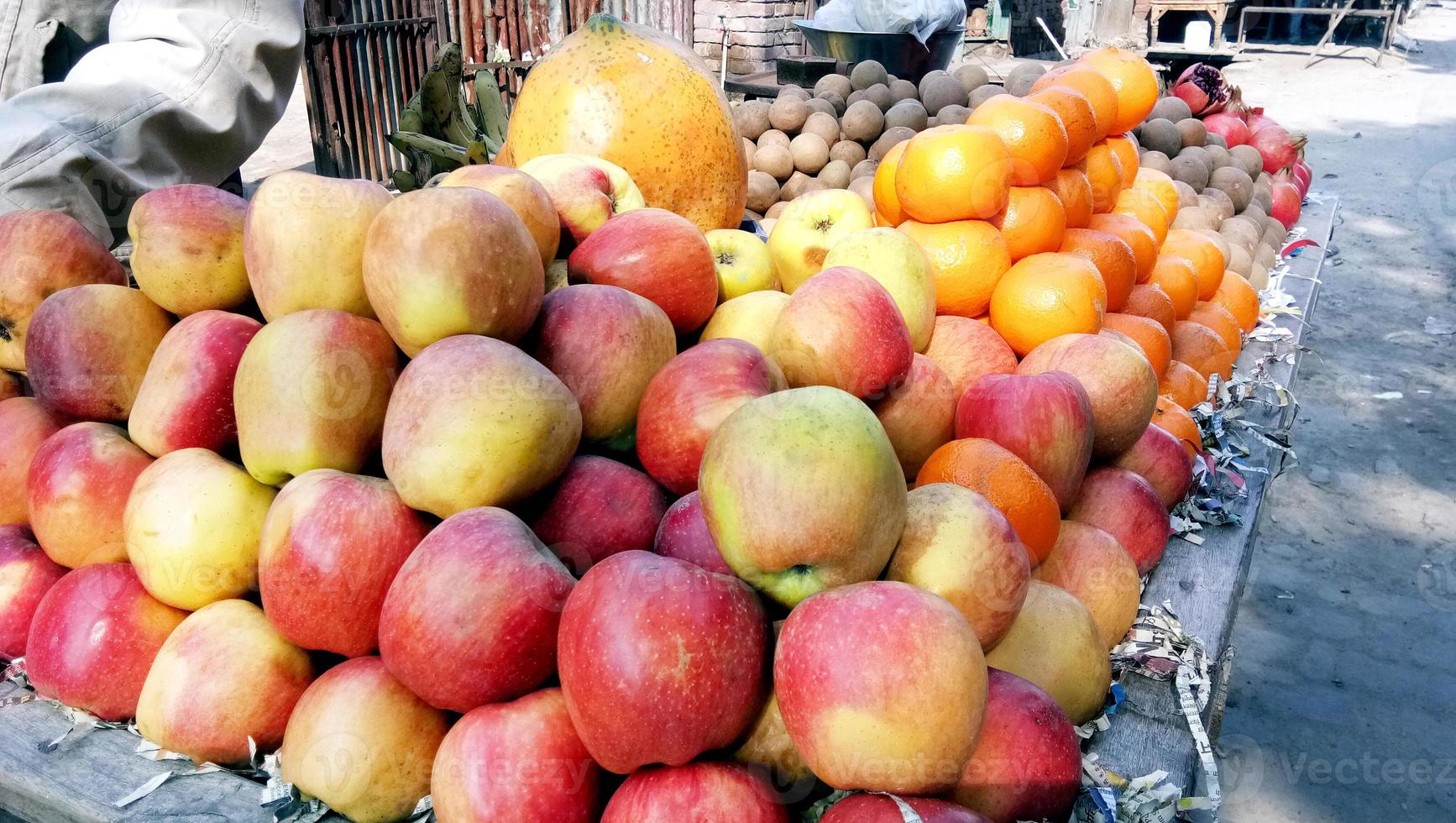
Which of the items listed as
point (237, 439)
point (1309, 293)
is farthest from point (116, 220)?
point (1309, 293)

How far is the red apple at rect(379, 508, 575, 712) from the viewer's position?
3.42 feet

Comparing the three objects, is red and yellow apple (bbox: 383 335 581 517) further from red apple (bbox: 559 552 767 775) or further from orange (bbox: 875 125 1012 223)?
orange (bbox: 875 125 1012 223)

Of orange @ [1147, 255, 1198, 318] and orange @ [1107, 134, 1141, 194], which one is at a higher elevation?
orange @ [1107, 134, 1141, 194]

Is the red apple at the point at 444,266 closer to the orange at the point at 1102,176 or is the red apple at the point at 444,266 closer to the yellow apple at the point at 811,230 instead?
the yellow apple at the point at 811,230

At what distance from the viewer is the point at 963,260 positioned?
2.19 metres

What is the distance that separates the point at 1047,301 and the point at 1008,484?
767mm

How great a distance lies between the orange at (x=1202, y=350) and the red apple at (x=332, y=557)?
2218 mm

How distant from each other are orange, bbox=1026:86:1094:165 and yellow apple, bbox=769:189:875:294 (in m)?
0.73

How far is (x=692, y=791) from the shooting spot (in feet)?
3.23

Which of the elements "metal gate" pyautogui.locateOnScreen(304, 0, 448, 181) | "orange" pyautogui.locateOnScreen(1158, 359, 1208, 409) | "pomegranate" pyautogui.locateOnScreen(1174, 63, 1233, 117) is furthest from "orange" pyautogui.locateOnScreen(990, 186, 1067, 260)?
"metal gate" pyautogui.locateOnScreen(304, 0, 448, 181)

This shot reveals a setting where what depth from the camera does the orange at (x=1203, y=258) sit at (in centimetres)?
296

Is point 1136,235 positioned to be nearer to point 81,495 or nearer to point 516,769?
point 516,769

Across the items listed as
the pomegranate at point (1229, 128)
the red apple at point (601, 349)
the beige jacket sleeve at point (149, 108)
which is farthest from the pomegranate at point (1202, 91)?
the red apple at point (601, 349)

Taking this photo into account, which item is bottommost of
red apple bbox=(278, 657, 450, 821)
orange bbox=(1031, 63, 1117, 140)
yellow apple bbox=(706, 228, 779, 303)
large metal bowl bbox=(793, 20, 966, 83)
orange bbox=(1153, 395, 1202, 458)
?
red apple bbox=(278, 657, 450, 821)
